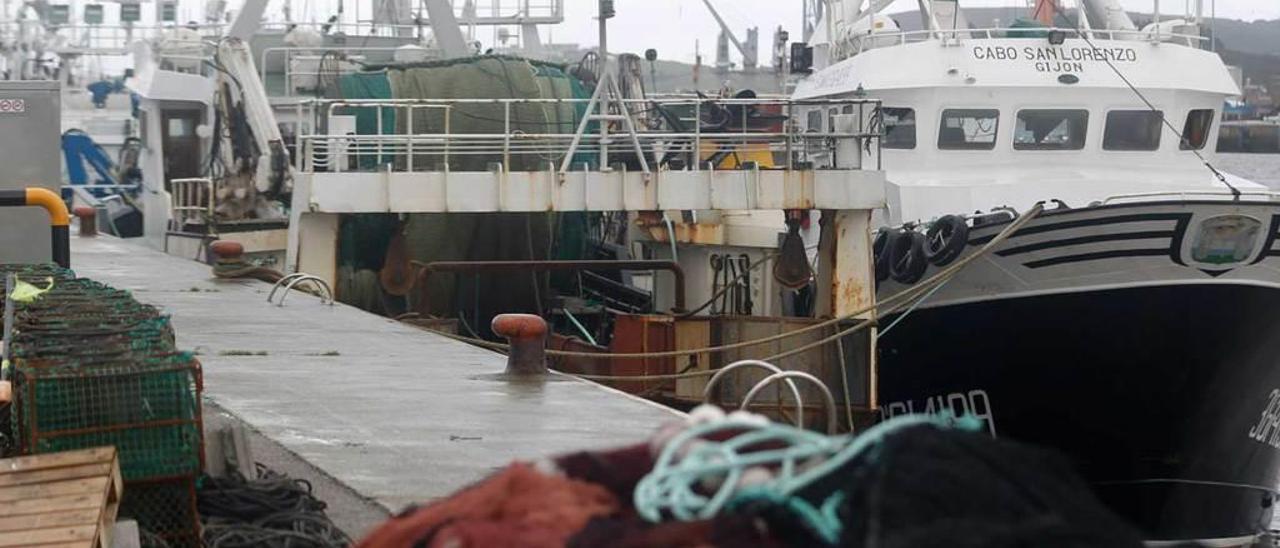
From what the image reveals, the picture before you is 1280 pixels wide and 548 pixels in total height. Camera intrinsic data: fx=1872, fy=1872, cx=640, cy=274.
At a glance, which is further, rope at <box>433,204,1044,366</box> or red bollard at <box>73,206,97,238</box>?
red bollard at <box>73,206,97,238</box>

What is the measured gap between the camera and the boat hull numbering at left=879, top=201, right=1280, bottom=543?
12906 mm

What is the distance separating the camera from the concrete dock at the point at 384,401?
22.8ft

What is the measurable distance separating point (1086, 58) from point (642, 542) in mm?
14618

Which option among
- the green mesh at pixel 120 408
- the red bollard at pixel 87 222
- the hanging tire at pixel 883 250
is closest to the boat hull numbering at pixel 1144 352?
the hanging tire at pixel 883 250

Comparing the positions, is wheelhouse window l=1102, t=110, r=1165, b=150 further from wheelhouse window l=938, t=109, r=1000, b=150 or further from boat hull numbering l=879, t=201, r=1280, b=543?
boat hull numbering l=879, t=201, r=1280, b=543

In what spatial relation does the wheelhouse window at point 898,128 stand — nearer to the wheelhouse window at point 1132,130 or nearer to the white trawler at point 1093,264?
the white trawler at point 1093,264

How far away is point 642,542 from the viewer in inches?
90.3

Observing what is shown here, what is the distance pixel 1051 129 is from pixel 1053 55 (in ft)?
2.10

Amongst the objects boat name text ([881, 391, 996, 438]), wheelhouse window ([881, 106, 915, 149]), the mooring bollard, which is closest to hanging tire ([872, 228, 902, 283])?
wheelhouse window ([881, 106, 915, 149])

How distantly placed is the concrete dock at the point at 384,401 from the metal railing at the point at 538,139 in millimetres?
2502

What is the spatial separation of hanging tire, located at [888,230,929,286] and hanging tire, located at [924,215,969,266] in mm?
164

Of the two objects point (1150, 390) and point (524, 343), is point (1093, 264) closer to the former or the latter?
point (1150, 390)

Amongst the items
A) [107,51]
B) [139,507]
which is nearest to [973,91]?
[139,507]

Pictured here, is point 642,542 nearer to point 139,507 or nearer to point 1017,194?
point 139,507
